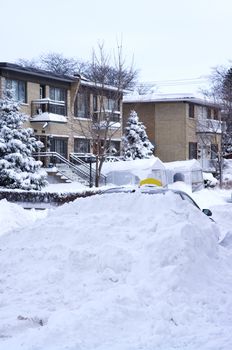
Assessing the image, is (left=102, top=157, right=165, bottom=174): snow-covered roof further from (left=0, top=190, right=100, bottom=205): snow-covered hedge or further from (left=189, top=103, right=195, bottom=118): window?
(left=189, top=103, right=195, bottom=118): window

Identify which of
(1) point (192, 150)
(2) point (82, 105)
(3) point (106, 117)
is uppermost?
(2) point (82, 105)

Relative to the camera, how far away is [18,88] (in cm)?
3525

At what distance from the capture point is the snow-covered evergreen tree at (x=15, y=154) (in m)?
28.0

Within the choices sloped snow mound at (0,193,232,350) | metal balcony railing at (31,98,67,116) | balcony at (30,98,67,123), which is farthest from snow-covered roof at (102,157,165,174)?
sloped snow mound at (0,193,232,350)

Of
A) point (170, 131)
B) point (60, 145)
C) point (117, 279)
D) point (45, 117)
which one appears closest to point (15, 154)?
point (45, 117)

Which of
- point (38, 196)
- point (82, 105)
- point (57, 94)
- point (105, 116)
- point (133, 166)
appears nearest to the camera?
point (38, 196)

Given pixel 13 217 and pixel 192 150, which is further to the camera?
pixel 192 150

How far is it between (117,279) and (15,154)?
2089cm

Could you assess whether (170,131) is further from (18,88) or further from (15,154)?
(15,154)

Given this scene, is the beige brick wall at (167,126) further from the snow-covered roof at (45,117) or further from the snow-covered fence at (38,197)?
the snow-covered fence at (38,197)

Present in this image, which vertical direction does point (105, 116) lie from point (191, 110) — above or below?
below

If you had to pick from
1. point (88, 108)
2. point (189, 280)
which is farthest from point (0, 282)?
point (88, 108)

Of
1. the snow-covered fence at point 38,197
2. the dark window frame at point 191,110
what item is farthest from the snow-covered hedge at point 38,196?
the dark window frame at point 191,110

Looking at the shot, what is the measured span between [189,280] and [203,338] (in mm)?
1833
